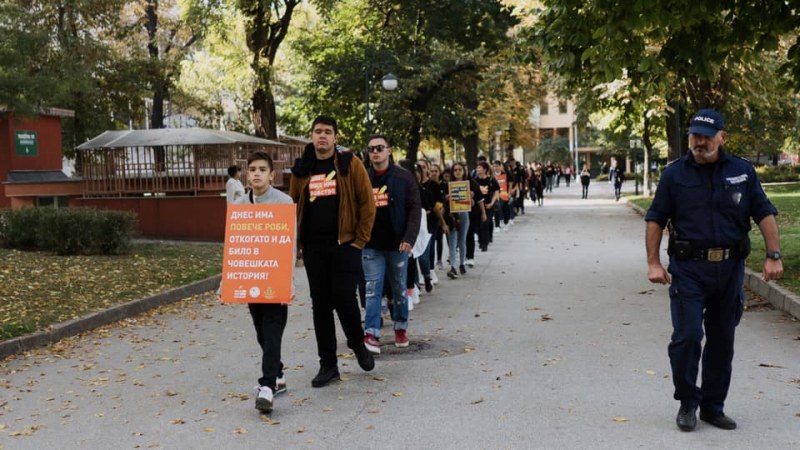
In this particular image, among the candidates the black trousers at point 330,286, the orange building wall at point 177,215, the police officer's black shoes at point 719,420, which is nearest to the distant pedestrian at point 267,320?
the black trousers at point 330,286

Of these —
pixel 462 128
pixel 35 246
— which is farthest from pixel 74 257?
pixel 462 128

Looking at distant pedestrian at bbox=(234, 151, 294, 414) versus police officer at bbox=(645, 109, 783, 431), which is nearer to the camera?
police officer at bbox=(645, 109, 783, 431)

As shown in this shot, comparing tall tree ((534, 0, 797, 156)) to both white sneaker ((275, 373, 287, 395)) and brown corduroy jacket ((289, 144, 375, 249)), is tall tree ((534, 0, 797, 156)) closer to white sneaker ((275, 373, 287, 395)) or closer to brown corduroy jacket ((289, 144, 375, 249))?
brown corduroy jacket ((289, 144, 375, 249))

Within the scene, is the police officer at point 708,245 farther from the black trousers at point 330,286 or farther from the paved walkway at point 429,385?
the black trousers at point 330,286

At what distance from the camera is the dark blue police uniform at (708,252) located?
536cm

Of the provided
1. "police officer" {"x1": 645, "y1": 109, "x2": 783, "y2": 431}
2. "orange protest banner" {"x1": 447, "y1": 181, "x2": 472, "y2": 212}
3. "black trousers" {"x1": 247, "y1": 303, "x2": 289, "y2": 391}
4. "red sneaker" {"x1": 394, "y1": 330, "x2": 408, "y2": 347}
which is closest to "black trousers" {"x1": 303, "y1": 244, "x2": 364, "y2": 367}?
"black trousers" {"x1": 247, "y1": 303, "x2": 289, "y2": 391}

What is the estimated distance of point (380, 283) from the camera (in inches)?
317

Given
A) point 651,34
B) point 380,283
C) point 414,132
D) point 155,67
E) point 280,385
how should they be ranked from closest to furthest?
point 280,385, point 380,283, point 651,34, point 155,67, point 414,132

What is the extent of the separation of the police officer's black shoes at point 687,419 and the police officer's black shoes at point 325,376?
8.42 ft

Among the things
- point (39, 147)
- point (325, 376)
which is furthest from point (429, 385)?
point (39, 147)

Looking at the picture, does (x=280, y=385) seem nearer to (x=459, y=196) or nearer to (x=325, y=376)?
(x=325, y=376)

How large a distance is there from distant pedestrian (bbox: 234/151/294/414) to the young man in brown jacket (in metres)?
0.28

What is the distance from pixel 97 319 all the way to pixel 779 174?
175 ft

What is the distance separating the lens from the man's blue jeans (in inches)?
310
